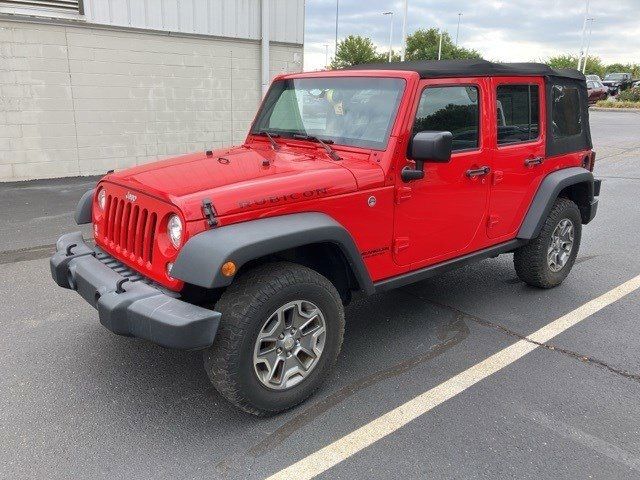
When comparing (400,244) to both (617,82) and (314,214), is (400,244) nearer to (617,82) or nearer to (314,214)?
(314,214)

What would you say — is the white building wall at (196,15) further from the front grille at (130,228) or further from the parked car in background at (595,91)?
the parked car in background at (595,91)

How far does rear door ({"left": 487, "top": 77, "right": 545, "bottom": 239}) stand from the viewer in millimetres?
A: 3953

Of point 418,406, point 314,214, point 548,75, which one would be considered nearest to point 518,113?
point 548,75

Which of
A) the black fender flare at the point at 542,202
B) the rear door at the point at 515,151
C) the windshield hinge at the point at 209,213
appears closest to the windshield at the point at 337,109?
the rear door at the point at 515,151

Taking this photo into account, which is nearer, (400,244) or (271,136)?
(400,244)

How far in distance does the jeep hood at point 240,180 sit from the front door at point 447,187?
469mm

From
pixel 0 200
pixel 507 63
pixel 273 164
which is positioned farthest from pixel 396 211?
pixel 0 200

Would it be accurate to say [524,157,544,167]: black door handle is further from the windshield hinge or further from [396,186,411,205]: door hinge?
the windshield hinge

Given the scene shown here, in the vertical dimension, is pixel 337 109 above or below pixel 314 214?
above

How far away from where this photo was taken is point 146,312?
2512 mm

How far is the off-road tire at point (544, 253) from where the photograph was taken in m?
4.51

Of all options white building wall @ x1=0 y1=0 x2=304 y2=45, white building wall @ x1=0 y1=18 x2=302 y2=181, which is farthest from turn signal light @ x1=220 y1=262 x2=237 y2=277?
white building wall @ x1=0 y1=0 x2=304 y2=45

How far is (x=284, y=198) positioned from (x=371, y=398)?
1.28 metres

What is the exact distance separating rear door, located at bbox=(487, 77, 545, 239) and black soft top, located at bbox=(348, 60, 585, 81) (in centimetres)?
6
